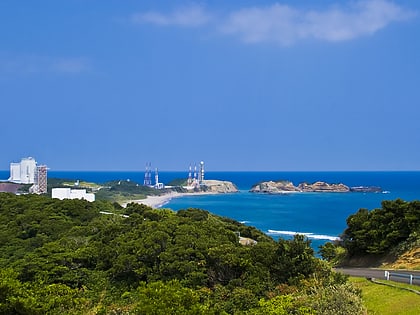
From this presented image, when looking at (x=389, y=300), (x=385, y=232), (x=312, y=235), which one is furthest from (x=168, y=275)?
(x=312, y=235)

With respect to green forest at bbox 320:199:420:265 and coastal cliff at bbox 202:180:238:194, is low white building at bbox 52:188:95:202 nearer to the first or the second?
green forest at bbox 320:199:420:265

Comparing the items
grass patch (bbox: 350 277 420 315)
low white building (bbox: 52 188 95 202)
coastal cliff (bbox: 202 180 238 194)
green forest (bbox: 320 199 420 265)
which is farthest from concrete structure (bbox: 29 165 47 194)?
grass patch (bbox: 350 277 420 315)

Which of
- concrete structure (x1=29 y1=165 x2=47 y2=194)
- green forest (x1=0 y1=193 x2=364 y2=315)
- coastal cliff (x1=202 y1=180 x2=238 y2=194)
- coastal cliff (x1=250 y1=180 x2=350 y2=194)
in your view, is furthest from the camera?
coastal cliff (x1=202 y1=180 x2=238 y2=194)

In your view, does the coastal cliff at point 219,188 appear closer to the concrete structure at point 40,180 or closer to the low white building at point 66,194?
the concrete structure at point 40,180

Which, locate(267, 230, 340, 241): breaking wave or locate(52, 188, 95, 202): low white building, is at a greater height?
locate(52, 188, 95, 202): low white building

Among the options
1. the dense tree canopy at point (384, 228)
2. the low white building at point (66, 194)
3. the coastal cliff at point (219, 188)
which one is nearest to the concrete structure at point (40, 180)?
the low white building at point (66, 194)

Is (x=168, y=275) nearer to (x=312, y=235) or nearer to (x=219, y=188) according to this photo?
(x=312, y=235)

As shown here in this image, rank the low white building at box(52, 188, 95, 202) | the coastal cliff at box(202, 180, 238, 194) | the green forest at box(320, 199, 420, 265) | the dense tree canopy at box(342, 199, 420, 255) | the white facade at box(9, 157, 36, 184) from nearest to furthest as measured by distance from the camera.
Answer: the green forest at box(320, 199, 420, 265)
the dense tree canopy at box(342, 199, 420, 255)
the low white building at box(52, 188, 95, 202)
the white facade at box(9, 157, 36, 184)
the coastal cliff at box(202, 180, 238, 194)
